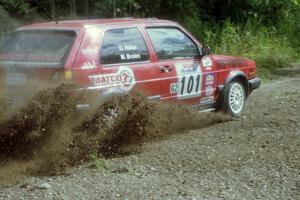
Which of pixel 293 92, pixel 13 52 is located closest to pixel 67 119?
pixel 13 52

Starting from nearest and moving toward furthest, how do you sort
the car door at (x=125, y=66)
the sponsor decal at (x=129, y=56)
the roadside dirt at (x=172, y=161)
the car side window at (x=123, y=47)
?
the roadside dirt at (x=172, y=161), the car door at (x=125, y=66), the car side window at (x=123, y=47), the sponsor decal at (x=129, y=56)

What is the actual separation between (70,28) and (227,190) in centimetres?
288

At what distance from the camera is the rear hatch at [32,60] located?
700cm

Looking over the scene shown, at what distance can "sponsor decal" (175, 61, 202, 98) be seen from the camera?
8.49 metres

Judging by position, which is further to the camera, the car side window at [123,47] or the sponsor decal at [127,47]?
the sponsor decal at [127,47]

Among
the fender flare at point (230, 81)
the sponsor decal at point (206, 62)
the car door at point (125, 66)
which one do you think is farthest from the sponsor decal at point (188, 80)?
the fender flare at point (230, 81)

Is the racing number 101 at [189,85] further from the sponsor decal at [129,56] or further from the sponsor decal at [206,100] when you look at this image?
the sponsor decal at [129,56]

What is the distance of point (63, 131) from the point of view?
666cm

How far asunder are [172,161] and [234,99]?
9.87 feet

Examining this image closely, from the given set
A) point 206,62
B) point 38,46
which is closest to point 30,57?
point 38,46

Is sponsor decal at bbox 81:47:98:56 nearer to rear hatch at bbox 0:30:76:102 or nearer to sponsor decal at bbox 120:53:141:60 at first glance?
rear hatch at bbox 0:30:76:102

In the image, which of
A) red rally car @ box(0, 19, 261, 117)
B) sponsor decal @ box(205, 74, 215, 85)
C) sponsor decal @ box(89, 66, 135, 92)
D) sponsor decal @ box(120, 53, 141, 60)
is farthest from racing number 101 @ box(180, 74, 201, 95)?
sponsor decal @ box(89, 66, 135, 92)

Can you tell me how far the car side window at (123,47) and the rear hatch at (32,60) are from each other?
1.47 ft

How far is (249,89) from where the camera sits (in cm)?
990
